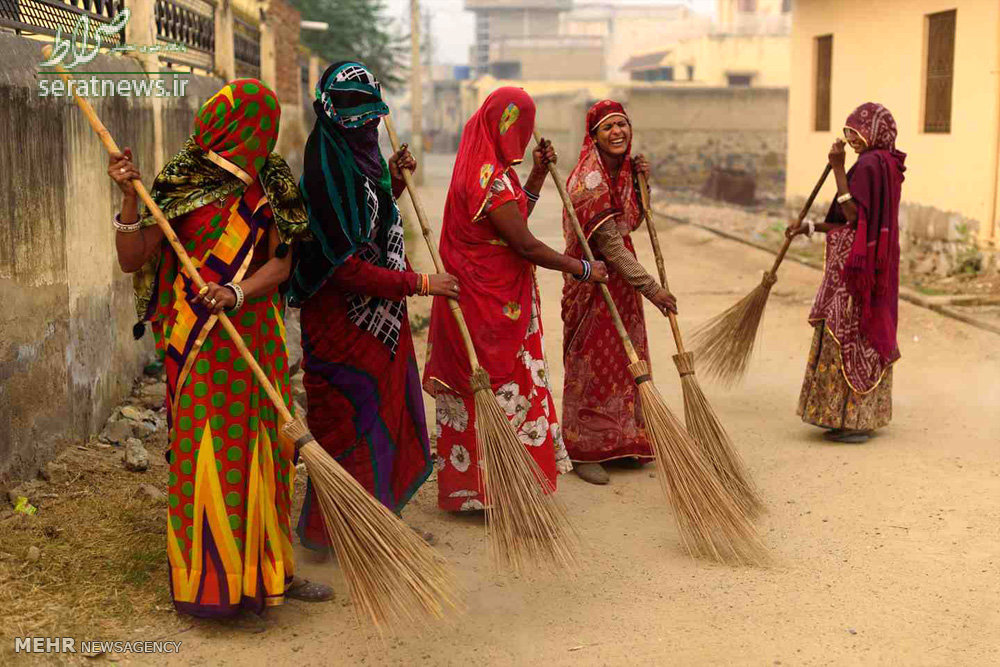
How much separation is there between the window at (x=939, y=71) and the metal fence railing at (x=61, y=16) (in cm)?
774

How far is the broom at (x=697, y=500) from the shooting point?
396cm

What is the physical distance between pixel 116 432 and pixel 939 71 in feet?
28.4

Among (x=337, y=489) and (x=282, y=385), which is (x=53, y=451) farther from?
(x=337, y=489)

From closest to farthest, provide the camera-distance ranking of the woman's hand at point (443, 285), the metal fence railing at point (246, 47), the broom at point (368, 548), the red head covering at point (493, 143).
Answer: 1. the broom at point (368, 548)
2. the woman's hand at point (443, 285)
3. the red head covering at point (493, 143)
4. the metal fence railing at point (246, 47)

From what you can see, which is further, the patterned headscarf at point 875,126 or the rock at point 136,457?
the patterned headscarf at point 875,126

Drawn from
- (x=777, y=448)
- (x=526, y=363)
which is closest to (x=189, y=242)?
(x=526, y=363)

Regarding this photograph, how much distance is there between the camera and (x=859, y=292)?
523 cm

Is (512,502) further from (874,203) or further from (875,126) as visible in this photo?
(875,126)

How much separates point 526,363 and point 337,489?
1.28m

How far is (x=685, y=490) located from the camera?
401 centimetres

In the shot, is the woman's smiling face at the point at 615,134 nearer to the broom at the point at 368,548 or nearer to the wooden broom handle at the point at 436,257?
the wooden broom handle at the point at 436,257

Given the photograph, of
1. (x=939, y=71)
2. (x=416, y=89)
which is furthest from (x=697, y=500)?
(x=416, y=89)

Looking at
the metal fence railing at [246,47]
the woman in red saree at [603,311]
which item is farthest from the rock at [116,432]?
the metal fence railing at [246,47]

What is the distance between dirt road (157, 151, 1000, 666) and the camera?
129 inches
